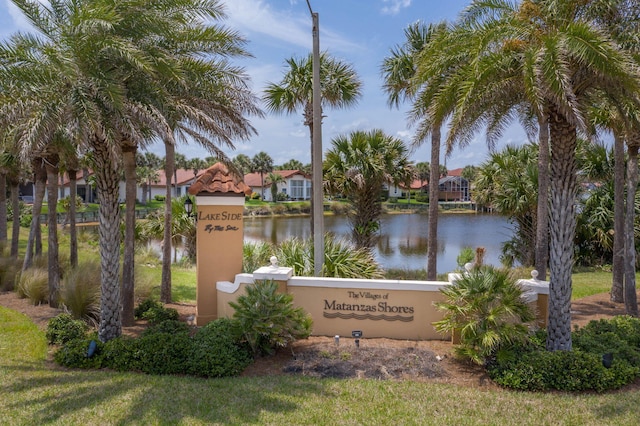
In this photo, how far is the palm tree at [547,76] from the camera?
7000 millimetres

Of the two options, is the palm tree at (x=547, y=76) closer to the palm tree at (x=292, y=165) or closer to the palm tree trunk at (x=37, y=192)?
the palm tree trunk at (x=37, y=192)

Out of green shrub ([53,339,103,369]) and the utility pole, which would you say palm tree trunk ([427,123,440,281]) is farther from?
green shrub ([53,339,103,369])

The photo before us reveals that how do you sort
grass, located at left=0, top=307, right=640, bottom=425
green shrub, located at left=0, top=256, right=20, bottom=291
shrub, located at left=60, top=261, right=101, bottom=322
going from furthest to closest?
green shrub, located at left=0, top=256, right=20, bottom=291 → shrub, located at left=60, top=261, right=101, bottom=322 → grass, located at left=0, top=307, right=640, bottom=425

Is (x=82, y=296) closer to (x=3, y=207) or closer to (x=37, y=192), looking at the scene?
(x=37, y=192)

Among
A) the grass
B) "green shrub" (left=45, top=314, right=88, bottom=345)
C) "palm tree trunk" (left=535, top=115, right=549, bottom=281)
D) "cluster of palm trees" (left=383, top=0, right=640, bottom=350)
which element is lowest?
the grass

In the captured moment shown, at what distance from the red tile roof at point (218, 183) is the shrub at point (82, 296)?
10.8ft

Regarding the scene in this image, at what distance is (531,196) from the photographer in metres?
19.5

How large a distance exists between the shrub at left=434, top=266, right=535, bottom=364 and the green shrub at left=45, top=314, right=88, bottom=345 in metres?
6.68

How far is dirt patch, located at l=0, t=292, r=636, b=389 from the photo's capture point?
7340 mm

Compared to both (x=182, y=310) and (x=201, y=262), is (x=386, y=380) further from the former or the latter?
(x=182, y=310)

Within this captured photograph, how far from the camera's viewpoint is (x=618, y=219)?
41.2 feet

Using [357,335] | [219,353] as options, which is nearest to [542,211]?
[357,335]

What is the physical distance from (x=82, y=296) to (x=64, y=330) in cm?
170

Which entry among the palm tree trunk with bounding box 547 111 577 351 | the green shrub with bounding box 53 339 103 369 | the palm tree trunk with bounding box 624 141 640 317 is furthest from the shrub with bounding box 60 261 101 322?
the palm tree trunk with bounding box 624 141 640 317
